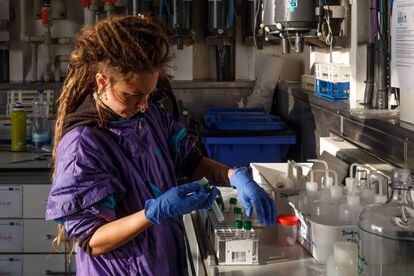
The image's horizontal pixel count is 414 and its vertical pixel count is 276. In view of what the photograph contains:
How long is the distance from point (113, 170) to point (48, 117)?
259cm

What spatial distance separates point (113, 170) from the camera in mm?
1633

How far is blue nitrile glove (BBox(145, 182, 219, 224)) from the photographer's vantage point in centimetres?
151

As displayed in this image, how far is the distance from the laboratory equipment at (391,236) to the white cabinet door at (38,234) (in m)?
2.40

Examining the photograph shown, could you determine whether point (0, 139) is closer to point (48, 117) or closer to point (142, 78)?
point (48, 117)

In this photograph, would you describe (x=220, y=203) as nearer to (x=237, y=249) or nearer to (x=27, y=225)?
(x=237, y=249)

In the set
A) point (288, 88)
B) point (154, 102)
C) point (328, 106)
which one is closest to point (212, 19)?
point (288, 88)

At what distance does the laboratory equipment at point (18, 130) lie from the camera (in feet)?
12.4

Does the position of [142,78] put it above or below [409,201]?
above

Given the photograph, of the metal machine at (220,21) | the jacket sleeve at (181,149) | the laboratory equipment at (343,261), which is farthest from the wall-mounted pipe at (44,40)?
the laboratory equipment at (343,261)

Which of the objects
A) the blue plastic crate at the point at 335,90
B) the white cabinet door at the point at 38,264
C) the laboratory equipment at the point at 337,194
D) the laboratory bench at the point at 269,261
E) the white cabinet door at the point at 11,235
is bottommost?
the white cabinet door at the point at 38,264

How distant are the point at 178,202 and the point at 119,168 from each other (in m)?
0.23

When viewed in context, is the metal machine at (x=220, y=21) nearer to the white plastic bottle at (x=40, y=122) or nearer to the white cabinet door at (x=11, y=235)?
the white plastic bottle at (x=40, y=122)

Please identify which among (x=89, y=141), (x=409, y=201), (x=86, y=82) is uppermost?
(x=86, y=82)

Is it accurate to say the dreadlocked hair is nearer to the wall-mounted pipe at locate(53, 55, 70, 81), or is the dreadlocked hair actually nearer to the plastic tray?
the plastic tray
